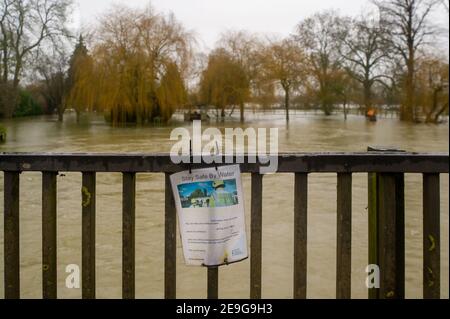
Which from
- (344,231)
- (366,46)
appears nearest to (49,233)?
(344,231)

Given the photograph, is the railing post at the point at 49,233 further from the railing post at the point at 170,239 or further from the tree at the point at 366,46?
the tree at the point at 366,46

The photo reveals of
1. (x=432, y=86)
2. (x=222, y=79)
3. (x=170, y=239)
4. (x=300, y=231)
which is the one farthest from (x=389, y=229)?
(x=222, y=79)

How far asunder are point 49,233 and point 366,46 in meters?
1.93

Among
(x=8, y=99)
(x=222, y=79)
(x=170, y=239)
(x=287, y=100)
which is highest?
(x=222, y=79)

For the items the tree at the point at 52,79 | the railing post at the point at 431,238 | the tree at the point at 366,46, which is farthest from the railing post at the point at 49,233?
the tree at the point at 366,46

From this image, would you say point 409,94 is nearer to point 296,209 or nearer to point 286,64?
point 296,209

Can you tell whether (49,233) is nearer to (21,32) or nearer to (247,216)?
(21,32)

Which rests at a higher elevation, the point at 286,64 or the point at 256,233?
the point at 286,64

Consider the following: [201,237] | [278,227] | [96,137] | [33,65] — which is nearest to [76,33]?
[33,65]

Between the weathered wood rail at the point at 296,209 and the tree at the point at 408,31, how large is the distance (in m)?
0.53

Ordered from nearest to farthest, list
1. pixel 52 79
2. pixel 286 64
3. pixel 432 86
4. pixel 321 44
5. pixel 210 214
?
1. pixel 210 214
2. pixel 432 86
3. pixel 52 79
4. pixel 321 44
5. pixel 286 64

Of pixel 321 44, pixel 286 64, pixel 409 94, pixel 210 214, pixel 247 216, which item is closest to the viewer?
pixel 210 214

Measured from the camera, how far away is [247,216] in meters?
2.54

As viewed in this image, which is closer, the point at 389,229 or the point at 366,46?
the point at 389,229
